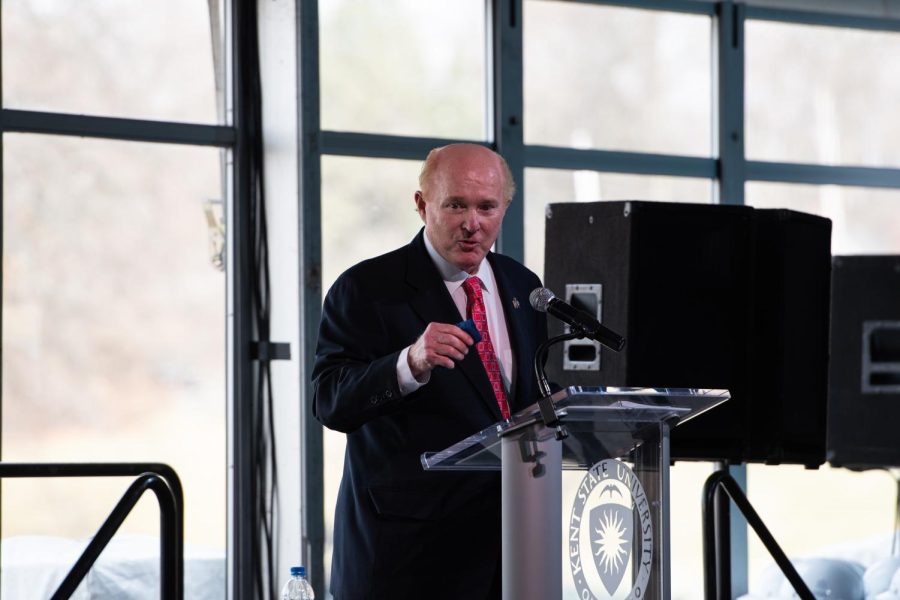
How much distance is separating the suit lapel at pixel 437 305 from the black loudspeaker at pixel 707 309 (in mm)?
870

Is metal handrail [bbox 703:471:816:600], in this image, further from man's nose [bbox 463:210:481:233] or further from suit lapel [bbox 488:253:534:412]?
man's nose [bbox 463:210:481:233]

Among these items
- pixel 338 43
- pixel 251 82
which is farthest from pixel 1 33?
pixel 338 43

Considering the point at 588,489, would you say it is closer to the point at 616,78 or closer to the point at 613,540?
the point at 613,540

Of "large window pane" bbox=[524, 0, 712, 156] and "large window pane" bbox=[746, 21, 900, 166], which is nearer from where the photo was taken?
"large window pane" bbox=[524, 0, 712, 156]

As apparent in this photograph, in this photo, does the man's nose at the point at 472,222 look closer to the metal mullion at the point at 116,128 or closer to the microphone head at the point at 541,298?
the microphone head at the point at 541,298

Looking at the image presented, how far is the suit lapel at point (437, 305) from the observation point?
266 centimetres

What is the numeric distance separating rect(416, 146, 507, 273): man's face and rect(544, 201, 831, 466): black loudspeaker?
90cm

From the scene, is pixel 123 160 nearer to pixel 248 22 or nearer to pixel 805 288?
pixel 248 22

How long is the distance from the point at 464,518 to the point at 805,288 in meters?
1.64

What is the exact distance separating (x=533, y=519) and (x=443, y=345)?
0.33 meters

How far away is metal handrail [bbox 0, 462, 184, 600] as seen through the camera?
3.39 meters

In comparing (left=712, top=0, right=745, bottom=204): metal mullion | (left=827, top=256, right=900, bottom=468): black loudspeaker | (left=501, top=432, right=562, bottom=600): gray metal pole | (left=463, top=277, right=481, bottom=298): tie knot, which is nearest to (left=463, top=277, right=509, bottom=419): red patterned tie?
(left=463, top=277, right=481, bottom=298): tie knot

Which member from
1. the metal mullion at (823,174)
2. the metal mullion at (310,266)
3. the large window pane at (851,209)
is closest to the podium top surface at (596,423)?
the metal mullion at (310,266)

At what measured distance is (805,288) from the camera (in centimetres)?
384
